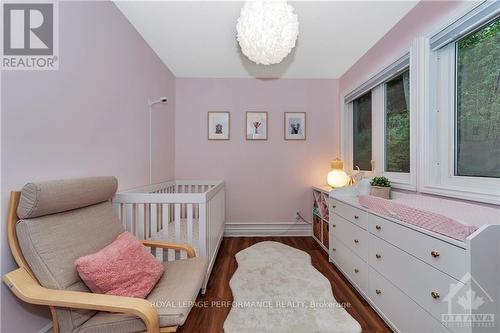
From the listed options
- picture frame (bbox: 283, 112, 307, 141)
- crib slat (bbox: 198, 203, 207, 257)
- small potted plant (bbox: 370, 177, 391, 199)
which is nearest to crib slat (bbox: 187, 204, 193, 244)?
crib slat (bbox: 198, 203, 207, 257)

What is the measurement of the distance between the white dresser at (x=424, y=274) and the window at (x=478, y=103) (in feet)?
2.06

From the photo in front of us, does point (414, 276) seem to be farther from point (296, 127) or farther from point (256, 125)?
point (256, 125)

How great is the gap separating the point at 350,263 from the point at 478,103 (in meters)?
1.47

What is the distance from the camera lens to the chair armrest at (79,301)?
0.83 metres

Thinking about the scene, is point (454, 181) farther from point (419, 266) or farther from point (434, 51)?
point (434, 51)

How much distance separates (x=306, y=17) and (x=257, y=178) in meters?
1.97

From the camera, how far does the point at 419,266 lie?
1.13 metres

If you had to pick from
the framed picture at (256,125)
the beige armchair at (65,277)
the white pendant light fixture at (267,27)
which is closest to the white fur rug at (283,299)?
the beige armchair at (65,277)

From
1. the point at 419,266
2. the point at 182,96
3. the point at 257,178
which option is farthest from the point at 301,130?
the point at 419,266

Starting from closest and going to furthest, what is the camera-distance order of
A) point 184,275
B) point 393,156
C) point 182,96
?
point 184,275, point 393,156, point 182,96

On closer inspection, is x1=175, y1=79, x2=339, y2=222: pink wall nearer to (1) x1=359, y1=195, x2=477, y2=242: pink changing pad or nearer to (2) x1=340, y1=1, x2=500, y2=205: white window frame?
(2) x1=340, y1=1, x2=500, y2=205: white window frame

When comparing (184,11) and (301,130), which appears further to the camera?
(301,130)

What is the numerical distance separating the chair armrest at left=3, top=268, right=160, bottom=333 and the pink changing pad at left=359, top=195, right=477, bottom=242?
1.38 meters

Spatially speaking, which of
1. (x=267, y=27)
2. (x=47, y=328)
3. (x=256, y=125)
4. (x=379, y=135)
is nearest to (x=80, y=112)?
(x=47, y=328)
